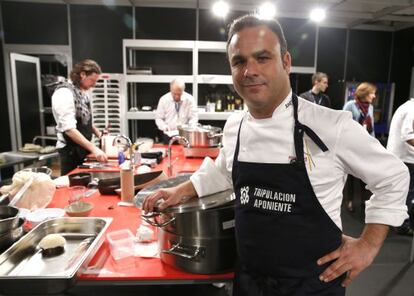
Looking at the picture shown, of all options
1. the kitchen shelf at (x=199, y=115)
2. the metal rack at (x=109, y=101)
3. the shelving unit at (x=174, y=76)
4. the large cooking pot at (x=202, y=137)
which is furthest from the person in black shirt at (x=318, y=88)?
the metal rack at (x=109, y=101)

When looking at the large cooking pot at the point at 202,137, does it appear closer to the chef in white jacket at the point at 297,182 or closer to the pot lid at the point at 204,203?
the pot lid at the point at 204,203

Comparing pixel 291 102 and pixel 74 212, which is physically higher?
pixel 291 102

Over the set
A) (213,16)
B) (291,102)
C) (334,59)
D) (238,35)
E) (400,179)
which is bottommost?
(400,179)

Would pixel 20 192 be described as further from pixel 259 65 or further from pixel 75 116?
pixel 75 116

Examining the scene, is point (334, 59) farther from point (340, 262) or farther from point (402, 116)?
point (340, 262)

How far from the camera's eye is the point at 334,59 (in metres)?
6.05

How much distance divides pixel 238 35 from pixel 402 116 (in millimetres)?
2765

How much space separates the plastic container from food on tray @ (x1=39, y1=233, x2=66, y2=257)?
0.20 m

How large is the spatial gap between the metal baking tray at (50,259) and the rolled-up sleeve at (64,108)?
1708 mm

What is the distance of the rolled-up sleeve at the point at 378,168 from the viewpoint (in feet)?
3.04

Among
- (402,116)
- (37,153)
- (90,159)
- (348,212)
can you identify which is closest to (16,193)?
(90,159)

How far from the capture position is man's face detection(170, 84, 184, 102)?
177 inches

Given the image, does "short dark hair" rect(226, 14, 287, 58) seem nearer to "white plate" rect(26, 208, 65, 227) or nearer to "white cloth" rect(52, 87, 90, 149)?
"white plate" rect(26, 208, 65, 227)

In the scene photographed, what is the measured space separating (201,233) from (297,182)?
0.39 metres
